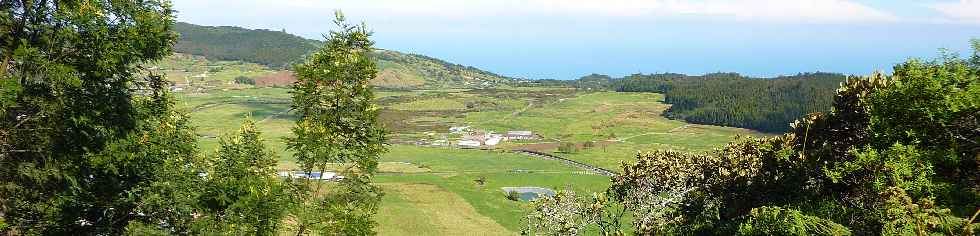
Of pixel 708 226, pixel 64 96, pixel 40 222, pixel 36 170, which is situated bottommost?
pixel 708 226

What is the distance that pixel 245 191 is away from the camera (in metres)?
24.0

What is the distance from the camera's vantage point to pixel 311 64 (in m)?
19.4

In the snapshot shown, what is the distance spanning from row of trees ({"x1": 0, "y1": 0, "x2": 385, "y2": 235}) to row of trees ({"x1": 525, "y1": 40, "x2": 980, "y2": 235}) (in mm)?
8429

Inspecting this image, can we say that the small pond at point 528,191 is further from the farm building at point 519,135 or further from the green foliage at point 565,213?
the green foliage at point 565,213

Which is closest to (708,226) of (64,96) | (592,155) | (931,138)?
(931,138)

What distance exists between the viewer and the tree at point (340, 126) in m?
19.1

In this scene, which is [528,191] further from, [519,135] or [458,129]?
[458,129]

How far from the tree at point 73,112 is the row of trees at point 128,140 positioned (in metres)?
0.03

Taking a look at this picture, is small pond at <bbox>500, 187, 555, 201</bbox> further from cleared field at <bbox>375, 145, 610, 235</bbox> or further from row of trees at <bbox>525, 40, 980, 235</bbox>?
row of trees at <bbox>525, 40, 980, 235</bbox>

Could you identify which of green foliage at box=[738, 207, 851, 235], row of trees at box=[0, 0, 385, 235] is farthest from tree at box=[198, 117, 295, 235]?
green foliage at box=[738, 207, 851, 235]

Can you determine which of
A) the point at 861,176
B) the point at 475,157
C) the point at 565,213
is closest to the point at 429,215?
the point at 565,213

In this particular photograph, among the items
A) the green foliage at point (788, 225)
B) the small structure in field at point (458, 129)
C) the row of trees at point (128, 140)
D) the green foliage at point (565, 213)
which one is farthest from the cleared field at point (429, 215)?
the small structure in field at point (458, 129)

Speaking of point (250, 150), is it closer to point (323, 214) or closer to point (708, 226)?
point (323, 214)

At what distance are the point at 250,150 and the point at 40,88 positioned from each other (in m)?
10.3
